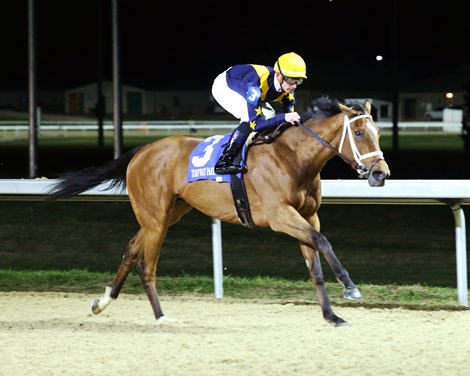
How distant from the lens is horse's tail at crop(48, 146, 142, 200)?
767cm

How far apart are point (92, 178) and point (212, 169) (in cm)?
128

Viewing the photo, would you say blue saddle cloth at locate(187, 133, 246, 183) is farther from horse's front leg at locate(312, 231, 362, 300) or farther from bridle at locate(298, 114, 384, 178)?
horse's front leg at locate(312, 231, 362, 300)

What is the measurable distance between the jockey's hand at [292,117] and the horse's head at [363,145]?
0.92 ft

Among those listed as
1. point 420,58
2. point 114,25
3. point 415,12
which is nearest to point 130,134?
point 415,12

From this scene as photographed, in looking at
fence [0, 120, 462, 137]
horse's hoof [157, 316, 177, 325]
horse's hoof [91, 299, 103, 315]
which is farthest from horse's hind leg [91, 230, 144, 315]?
fence [0, 120, 462, 137]

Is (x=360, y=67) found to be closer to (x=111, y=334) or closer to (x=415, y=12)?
(x=415, y=12)

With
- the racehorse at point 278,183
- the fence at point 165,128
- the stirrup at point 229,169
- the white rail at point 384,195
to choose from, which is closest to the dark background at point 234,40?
the fence at point 165,128

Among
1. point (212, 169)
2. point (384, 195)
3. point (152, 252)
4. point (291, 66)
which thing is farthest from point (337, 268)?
point (384, 195)

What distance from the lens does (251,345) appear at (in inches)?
239

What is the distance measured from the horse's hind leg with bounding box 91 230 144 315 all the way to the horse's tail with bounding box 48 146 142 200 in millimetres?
658

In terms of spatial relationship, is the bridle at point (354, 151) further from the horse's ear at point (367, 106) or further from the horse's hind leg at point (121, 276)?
the horse's hind leg at point (121, 276)

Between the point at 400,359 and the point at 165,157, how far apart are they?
2358mm

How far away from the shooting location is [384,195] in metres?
7.89

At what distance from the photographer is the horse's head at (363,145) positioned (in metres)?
6.12
